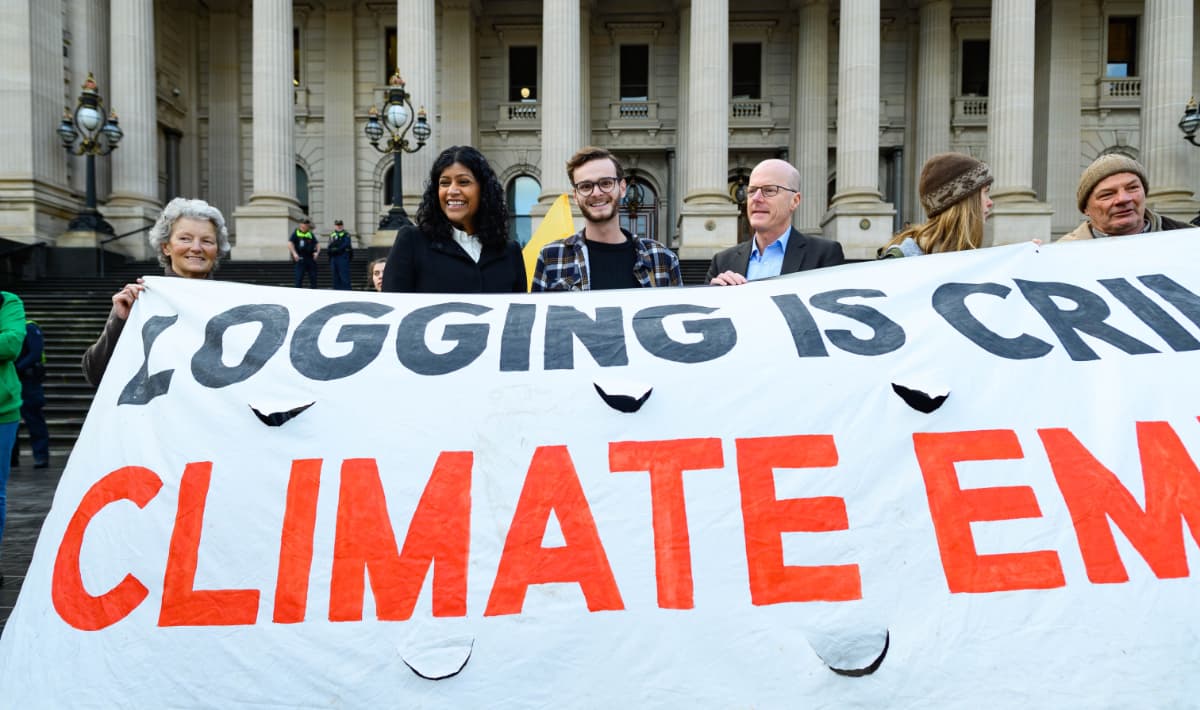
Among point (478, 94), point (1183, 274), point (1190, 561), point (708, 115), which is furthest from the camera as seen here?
point (478, 94)

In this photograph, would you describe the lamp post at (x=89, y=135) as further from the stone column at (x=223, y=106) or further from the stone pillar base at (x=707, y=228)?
the stone pillar base at (x=707, y=228)

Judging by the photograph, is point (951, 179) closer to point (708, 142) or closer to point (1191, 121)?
point (708, 142)

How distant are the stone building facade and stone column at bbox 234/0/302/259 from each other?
0.07 metres

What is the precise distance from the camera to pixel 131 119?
22.0m

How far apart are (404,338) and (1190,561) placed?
2.57 meters

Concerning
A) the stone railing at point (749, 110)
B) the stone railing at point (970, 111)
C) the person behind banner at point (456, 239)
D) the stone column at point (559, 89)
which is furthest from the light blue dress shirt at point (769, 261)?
the stone railing at point (970, 111)

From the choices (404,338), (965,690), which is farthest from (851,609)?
(404,338)

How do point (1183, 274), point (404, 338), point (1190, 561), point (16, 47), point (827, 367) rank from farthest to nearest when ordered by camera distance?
point (16, 47) < point (1183, 274) < point (404, 338) < point (827, 367) < point (1190, 561)

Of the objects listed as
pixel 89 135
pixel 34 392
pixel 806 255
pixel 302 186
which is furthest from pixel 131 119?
pixel 806 255

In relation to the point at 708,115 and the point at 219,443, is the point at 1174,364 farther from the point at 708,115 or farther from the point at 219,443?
the point at 708,115

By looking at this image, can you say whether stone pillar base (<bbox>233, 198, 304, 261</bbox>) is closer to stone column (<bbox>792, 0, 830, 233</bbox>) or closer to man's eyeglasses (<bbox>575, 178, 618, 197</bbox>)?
stone column (<bbox>792, 0, 830, 233</bbox>)

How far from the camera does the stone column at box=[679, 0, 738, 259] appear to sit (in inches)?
838

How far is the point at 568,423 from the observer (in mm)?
2602

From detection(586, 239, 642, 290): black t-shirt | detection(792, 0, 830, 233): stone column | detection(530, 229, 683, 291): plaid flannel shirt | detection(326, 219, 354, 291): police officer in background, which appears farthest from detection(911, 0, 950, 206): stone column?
detection(586, 239, 642, 290): black t-shirt
